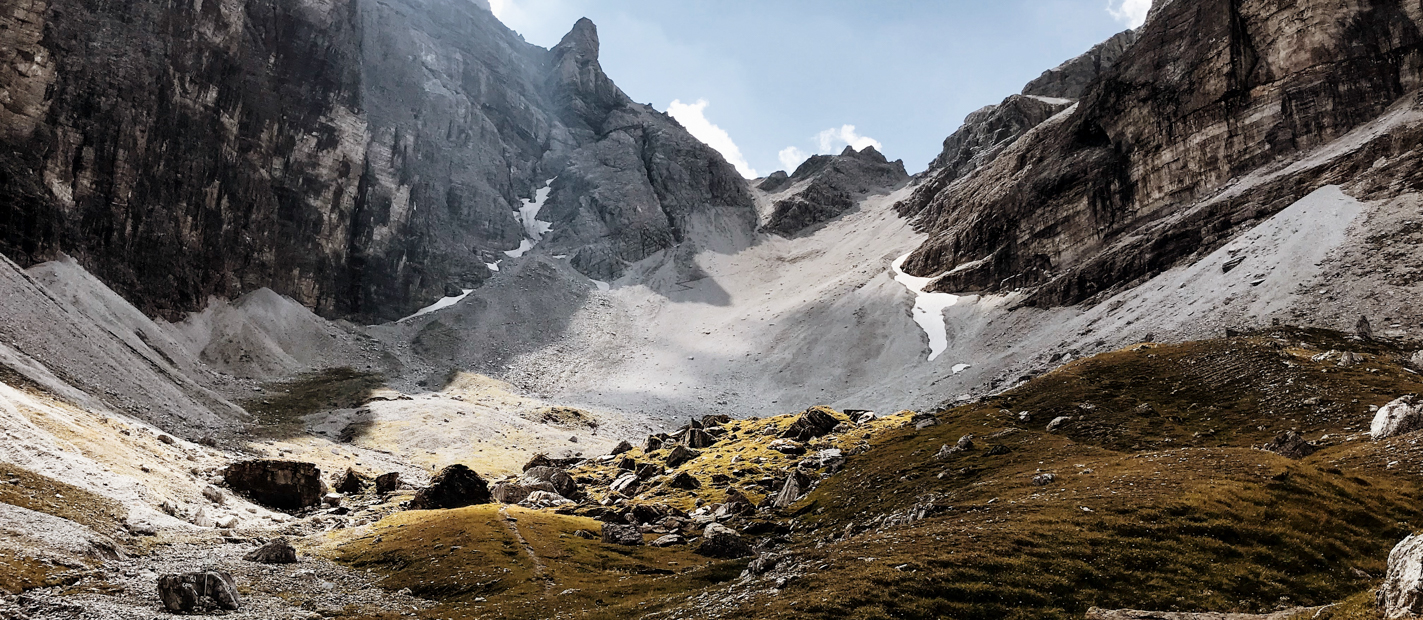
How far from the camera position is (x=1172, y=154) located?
130 metres

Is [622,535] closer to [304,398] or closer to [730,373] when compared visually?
[304,398]

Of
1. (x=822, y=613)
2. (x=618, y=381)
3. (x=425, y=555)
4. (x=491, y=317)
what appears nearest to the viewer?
(x=822, y=613)

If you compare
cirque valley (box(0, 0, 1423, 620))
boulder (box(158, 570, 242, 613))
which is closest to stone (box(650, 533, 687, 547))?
cirque valley (box(0, 0, 1423, 620))

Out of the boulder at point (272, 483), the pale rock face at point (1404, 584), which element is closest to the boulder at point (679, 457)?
the boulder at point (272, 483)

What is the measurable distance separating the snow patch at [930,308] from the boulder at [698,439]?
165 feet

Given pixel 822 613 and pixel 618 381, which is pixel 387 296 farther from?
pixel 822 613

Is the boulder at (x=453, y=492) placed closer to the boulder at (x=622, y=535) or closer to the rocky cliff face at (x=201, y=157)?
the boulder at (x=622, y=535)

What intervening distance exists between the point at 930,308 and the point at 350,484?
10738 cm

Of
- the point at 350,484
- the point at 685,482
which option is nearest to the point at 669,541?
the point at 685,482

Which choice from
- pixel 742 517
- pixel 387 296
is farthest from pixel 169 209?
pixel 742 517

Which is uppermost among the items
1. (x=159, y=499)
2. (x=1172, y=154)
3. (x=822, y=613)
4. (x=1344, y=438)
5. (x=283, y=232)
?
(x=283, y=232)

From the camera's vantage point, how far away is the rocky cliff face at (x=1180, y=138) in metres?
113

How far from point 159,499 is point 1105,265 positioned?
126m

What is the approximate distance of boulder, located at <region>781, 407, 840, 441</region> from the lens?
83.8m
